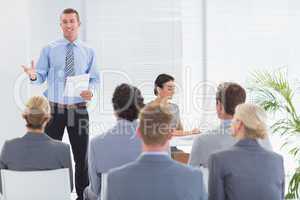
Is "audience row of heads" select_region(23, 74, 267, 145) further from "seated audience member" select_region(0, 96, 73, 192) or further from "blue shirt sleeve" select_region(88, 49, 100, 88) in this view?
"blue shirt sleeve" select_region(88, 49, 100, 88)

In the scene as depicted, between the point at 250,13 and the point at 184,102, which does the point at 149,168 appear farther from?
the point at 250,13

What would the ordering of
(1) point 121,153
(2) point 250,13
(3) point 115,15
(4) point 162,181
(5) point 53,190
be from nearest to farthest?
(4) point 162,181
(5) point 53,190
(1) point 121,153
(3) point 115,15
(2) point 250,13

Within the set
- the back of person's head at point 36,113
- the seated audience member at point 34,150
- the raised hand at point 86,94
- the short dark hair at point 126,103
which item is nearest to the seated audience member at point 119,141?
the short dark hair at point 126,103

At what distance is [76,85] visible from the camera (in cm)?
437

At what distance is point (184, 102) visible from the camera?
19.5 ft

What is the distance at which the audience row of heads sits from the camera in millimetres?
2193

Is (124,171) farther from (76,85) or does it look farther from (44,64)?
(44,64)

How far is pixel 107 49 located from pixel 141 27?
1.54 feet

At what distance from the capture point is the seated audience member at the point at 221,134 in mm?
3055

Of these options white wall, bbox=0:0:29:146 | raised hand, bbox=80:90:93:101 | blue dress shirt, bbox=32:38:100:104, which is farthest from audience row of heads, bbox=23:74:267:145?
white wall, bbox=0:0:29:146

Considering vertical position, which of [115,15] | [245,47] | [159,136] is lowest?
[159,136]

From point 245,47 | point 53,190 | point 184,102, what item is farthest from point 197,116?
point 53,190

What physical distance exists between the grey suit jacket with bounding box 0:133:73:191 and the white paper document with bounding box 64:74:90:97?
1.37m

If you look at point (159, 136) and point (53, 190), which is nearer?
point (159, 136)
